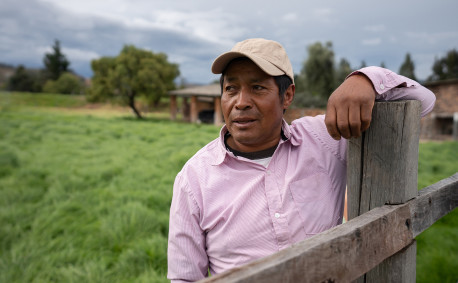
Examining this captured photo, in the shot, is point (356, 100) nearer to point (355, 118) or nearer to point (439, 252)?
point (355, 118)

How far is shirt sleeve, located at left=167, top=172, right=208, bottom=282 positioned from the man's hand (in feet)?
2.04

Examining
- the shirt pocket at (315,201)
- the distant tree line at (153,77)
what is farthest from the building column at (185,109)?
the shirt pocket at (315,201)

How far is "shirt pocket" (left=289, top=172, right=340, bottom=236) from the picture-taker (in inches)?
47.3

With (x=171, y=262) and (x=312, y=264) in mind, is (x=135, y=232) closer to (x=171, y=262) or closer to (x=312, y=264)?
(x=171, y=262)

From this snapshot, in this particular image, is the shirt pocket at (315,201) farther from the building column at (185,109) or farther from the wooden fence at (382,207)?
the building column at (185,109)

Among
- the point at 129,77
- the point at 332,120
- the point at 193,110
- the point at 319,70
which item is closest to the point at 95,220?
the point at 332,120

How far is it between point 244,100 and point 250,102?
0.03 m

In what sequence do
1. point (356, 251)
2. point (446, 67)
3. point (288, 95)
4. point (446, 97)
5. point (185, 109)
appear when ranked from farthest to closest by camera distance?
point (446, 67), point (185, 109), point (446, 97), point (288, 95), point (356, 251)

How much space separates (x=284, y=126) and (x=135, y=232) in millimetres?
2733

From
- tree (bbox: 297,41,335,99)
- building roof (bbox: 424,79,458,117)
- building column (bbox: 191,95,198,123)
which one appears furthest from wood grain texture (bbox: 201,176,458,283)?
tree (bbox: 297,41,335,99)

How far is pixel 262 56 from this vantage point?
126 centimetres

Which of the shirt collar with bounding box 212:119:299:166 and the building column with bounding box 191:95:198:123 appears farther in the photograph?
the building column with bounding box 191:95:198:123

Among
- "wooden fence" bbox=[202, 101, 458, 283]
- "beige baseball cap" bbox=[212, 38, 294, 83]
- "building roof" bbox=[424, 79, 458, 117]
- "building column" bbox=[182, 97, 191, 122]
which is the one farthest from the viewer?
"building column" bbox=[182, 97, 191, 122]

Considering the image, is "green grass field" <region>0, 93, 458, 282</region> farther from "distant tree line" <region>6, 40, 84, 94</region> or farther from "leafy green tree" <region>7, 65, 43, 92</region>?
"leafy green tree" <region>7, 65, 43, 92</region>
